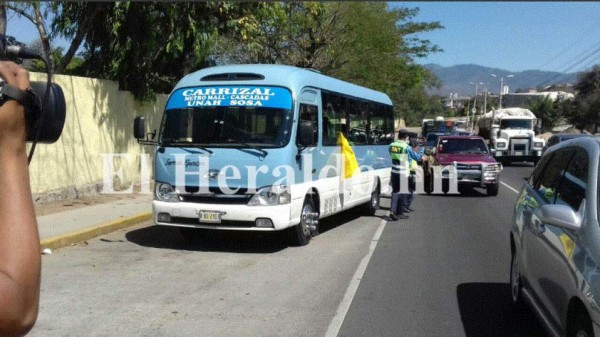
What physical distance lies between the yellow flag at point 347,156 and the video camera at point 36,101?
33.8 ft

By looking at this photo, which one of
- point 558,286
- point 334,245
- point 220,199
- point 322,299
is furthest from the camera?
point 334,245

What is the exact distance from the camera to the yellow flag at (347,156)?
1245 centimetres

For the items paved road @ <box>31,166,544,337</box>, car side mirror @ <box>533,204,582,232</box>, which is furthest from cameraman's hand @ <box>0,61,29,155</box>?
paved road @ <box>31,166,544,337</box>

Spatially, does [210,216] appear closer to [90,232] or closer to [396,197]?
[90,232]

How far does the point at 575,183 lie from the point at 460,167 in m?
14.3

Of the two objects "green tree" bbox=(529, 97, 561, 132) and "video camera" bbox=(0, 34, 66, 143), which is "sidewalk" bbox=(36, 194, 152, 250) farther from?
"green tree" bbox=(529, 97, 561, 132)

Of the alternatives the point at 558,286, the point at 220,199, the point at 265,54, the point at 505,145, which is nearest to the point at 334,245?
the point at 220,199

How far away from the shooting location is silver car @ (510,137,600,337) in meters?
4.10

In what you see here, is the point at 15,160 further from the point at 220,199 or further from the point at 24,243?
the point at 220,199

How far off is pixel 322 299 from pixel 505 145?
31117mm

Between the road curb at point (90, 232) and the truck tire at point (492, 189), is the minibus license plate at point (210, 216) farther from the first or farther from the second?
the truck tire at point (492, 189)

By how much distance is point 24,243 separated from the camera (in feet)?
6.08

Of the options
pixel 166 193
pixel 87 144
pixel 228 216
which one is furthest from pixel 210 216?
pixel 87 144

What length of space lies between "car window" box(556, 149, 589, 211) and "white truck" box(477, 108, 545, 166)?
30.7 meters
